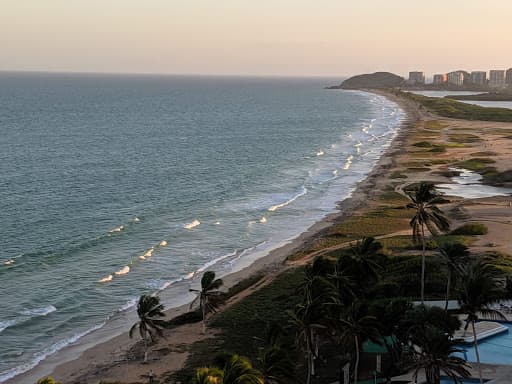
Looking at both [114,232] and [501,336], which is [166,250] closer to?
[114,232]

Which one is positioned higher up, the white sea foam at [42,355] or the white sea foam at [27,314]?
the white sea foam at [27,314]

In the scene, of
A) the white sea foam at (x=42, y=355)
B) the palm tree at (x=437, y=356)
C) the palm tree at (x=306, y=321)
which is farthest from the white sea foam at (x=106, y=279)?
the palm tree at (x=437, y=356)

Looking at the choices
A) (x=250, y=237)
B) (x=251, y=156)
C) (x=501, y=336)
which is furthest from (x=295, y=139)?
(x=501, y=336)

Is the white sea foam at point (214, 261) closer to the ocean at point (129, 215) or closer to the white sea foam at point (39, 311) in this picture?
the ocean at point (129, 215)

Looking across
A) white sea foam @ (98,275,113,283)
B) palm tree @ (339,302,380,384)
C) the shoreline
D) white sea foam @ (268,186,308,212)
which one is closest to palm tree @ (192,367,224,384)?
palm tree @ (339,302,380,384)

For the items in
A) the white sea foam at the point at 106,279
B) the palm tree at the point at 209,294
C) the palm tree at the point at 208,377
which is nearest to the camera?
the palm tree at the point at 208,377

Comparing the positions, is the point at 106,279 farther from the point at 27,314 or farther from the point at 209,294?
the point at 209,294
